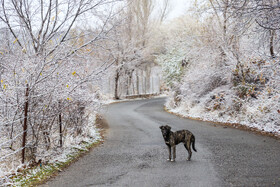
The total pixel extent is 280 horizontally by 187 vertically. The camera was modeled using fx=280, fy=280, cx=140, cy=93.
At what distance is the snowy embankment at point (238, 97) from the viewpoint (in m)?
12.4

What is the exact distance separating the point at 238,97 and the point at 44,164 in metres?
11.8

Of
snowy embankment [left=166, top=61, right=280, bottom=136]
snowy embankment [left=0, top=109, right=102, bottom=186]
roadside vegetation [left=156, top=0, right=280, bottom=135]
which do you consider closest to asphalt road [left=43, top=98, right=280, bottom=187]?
snowy embankment [left=0, top=109, right=102, bottom=186]

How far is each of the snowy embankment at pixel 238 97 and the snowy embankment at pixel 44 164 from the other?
7.57 metres

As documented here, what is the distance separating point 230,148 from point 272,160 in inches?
71.1

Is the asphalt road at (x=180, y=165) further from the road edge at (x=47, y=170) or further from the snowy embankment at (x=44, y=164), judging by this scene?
the snowy embankment at (x=44, y=164)

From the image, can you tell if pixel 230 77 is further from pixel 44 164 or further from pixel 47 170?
pixel 47 170

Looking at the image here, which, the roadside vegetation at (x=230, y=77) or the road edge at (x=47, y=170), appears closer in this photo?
the road edge at (x=47, y=170)

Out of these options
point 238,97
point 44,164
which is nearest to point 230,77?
point 238,97

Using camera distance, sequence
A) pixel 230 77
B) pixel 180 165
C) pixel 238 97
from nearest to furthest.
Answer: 1. pixel 180 165
2. pixel 238 97
3. pixel 230 77

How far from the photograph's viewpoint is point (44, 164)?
287 inches

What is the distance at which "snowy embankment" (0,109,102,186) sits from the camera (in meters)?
6.11

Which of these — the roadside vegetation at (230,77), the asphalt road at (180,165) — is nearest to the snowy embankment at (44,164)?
the asphalt road at (180,165)

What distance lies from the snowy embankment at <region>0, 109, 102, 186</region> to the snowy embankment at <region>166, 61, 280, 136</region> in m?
7.57

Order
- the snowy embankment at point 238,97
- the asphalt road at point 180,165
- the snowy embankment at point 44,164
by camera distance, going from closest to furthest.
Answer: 1. the asphalt road at point 180,165
2. the snowy embankment at point 44,164
3. the snowy embankment at point 238,97
